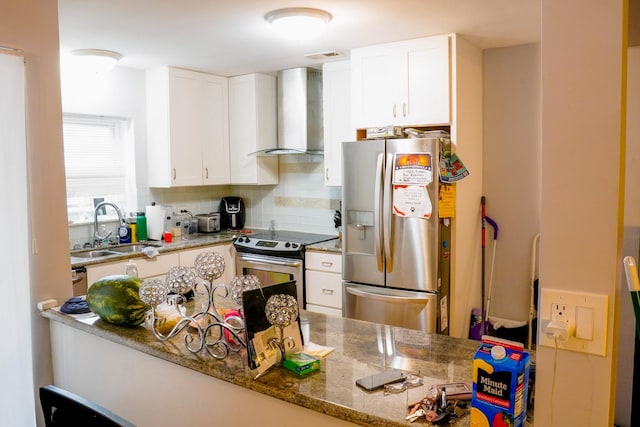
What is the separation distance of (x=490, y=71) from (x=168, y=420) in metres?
3.33

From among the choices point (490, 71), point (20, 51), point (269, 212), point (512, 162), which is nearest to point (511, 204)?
point (512, 162)

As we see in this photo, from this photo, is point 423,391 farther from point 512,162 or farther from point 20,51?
point 512,162

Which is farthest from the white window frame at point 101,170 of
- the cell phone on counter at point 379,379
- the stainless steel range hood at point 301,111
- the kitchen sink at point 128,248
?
the cell phone on counter at point 379,379

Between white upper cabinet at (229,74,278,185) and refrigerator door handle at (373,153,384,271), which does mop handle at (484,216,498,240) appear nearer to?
refrigerator door handle at (373,153,384,271)

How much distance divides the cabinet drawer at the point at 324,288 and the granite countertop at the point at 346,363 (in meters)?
1.81

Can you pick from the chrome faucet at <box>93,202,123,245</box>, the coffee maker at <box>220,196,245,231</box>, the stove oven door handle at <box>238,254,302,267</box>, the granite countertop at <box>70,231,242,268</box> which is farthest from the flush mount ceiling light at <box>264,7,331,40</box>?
the coffee maker at <box>220,196,245,231</box>

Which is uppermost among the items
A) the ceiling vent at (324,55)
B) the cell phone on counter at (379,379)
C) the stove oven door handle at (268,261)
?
the ceiling vent at (324,55)

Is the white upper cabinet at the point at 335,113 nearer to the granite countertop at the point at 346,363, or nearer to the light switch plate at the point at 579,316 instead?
the granite countertop at the point at 346,363

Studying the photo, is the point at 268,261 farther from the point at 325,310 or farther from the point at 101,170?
the point at 101,170

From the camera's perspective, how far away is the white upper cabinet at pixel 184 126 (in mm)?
4285

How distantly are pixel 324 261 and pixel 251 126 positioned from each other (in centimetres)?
156

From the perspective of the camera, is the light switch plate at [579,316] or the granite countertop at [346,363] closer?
the light switch plate at [579,316]

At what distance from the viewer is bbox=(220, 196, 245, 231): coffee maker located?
198 inches

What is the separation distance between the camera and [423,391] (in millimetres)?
1365
